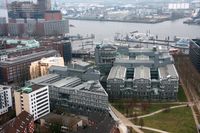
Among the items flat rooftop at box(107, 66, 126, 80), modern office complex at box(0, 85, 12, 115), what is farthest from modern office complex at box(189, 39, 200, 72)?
modern office complex at box(0, 85, 12, 115)

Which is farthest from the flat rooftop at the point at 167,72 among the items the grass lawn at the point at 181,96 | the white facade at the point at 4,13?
the white facade at the point at 4,13

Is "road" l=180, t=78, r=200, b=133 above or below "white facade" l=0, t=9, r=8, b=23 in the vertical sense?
below

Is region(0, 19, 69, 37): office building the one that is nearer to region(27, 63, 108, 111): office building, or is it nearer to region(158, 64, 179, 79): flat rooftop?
region(27, 63, 108, 111): office building

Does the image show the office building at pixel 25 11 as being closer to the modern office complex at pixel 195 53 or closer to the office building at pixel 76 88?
the modern office complex at pixel 195 53

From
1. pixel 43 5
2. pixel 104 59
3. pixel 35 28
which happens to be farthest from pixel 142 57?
pixel 43 5

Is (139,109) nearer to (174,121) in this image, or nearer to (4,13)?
(174,121)

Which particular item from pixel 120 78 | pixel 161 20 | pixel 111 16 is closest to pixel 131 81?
pixel 120 78

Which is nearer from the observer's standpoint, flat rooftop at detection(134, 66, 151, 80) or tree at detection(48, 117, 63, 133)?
tree at detection(48, 117, 63, 133)
